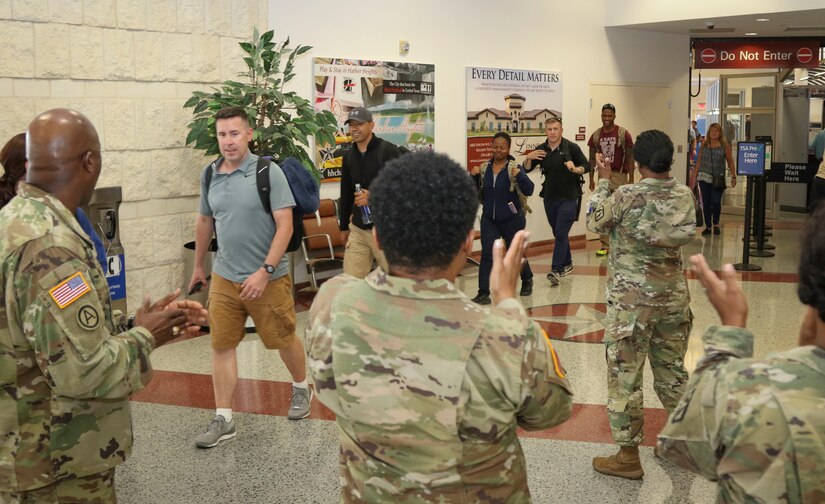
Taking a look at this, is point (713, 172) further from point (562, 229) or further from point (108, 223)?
point (108, 223)

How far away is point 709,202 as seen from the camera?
509 inches

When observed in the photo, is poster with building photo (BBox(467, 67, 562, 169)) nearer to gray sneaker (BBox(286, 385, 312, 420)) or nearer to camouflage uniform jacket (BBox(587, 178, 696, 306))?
gray sneaker (BBox(286, 385, 312, 420))

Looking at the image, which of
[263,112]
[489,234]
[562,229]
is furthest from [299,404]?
[562,229]

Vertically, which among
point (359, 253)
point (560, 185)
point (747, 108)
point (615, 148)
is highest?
point (747, 108)

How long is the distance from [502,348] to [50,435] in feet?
4.16

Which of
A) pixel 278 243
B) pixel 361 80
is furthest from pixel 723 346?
pixel 361 80

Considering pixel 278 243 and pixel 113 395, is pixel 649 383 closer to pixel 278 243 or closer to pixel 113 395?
pixel 278 243

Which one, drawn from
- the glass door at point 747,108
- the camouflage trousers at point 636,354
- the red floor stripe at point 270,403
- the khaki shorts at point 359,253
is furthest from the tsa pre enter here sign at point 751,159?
the camouflage trousers at point 636,354

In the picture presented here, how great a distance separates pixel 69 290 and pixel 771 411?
1.58 m

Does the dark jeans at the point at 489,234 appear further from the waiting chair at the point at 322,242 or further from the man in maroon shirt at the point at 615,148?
the man in maroon shirt at the point at 615,148

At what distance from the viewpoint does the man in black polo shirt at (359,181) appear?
20.8 feet

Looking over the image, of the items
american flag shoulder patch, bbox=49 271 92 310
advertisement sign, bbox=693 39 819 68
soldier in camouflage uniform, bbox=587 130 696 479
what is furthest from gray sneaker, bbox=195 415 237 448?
advertisement sign, bbox=693 39 819 68

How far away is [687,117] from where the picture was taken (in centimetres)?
1384

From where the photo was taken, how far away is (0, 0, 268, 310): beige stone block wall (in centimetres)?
642
